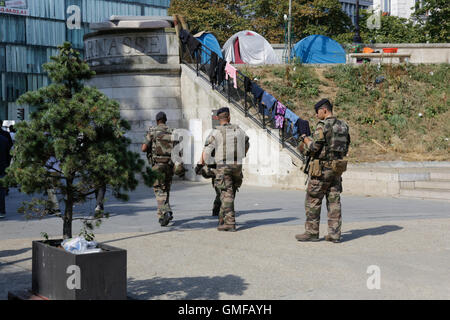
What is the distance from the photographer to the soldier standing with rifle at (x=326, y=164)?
8273mm

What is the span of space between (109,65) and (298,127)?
623 centimetres

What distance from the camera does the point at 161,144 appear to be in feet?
33.4

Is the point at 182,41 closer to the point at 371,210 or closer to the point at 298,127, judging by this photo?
the point at 298,127

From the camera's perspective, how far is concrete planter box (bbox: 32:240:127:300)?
4621mm

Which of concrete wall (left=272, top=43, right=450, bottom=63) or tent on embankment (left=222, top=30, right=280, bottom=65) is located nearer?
concrete wall (left=272, top=43, right=450, bottom=63)

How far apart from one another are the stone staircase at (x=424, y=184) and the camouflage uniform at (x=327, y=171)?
603 cm

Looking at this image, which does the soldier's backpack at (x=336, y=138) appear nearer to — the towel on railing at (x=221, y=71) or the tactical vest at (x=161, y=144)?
the tactical vest at (x=161, y=144)

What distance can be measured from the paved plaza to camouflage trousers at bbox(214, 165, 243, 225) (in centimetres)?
33

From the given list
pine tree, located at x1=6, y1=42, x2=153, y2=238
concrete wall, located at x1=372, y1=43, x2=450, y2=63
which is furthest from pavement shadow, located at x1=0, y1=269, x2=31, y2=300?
concrete wall, located at x1=372, y1=43, x2=450, y2=63

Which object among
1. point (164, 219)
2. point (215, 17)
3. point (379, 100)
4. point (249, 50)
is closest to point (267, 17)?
point (215, 17)

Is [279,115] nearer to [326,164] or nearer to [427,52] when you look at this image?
[326,164]

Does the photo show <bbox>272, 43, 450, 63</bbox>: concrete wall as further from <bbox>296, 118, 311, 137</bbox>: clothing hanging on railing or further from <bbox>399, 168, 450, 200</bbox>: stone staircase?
<bbox>399, 168, 450, 200</bbox>: stone staircase

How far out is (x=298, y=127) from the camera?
57.4 ft
